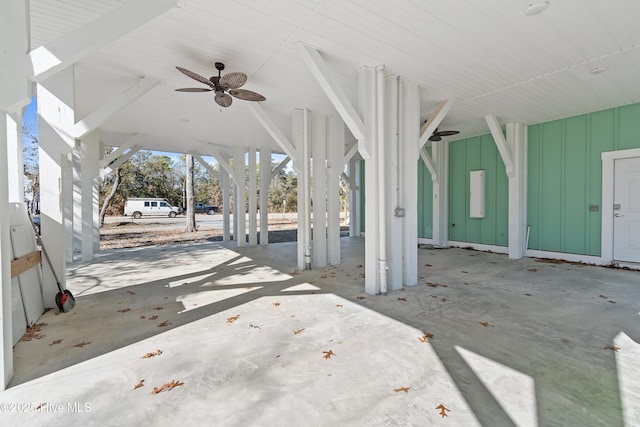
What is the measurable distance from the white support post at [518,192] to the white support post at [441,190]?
1.89m

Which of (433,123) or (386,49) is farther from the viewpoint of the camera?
(433,123)

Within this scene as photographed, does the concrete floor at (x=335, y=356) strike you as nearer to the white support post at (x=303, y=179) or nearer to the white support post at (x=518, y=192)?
the white support post at (x=303, y=179)

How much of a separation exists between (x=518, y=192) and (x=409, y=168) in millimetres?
3728

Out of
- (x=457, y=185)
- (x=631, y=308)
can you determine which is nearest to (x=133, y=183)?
(x=457, y=185)

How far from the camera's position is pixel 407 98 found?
13.8 ft

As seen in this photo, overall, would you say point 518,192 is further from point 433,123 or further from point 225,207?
point 225,207

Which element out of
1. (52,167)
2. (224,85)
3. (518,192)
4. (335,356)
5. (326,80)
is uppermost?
(224,85)

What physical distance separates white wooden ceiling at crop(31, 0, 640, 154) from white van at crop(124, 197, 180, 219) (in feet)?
61.6

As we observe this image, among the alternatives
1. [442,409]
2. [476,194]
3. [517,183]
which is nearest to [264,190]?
[476,194]

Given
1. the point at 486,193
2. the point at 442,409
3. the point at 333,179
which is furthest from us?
the point at 486,193

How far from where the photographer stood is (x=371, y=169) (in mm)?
3818

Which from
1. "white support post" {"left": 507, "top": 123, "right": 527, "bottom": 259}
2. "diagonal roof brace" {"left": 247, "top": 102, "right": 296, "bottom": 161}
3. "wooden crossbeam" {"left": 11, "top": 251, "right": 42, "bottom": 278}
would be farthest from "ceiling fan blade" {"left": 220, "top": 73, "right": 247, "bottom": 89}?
"white support post" {"left": 507, "top": 123, "right": 527, "bottom": 259}

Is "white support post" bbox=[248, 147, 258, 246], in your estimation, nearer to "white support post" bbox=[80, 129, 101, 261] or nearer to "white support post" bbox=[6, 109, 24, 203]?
"white support post" bbox=[80, 129, 101, 261]

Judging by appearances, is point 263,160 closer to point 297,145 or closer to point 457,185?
point 297,145
